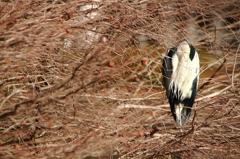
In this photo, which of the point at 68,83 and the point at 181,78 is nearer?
the point at 68,83

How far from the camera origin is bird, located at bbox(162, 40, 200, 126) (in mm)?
3400

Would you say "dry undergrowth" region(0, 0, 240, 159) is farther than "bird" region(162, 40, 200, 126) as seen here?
No

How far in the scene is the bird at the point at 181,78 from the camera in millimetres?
3400

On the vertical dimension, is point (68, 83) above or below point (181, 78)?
above

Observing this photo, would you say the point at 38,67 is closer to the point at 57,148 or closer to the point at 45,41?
the point at 45,41

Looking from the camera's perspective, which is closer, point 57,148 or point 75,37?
point 57,148

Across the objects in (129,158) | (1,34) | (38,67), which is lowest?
(129,158)

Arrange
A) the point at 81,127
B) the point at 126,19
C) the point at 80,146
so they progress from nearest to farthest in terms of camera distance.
Answer: the point at 80,146
the point at 81,127
the point at 126,19

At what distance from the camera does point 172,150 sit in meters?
3.21

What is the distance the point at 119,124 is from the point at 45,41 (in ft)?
3.34

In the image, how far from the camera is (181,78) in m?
3.47

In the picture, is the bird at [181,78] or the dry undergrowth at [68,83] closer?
the dry undergrowth at [68,83]

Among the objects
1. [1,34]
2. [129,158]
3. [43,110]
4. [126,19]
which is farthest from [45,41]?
[129,158]

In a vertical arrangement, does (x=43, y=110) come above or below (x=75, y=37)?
below
